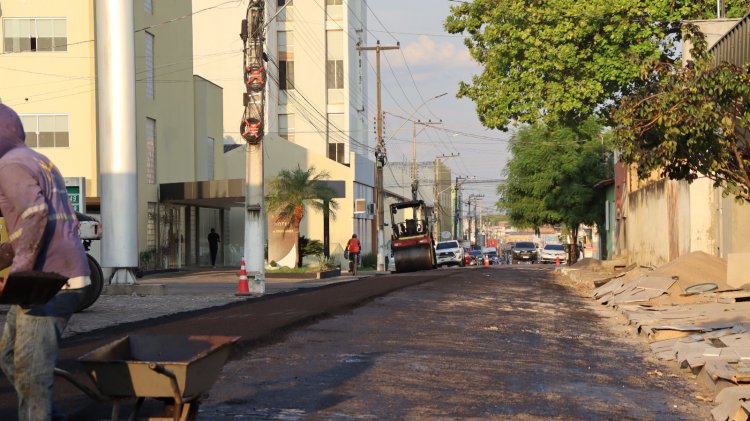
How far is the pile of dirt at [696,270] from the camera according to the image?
877 inches

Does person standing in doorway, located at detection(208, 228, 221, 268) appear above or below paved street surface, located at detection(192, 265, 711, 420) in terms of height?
above

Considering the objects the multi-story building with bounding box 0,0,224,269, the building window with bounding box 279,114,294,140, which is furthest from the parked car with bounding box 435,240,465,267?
the multi-story building with bounding box 0,0,224,269

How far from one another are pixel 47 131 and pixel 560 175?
29217mm

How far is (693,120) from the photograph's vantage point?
46.6 ft

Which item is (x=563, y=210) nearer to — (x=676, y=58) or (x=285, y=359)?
(x=676, y=58)

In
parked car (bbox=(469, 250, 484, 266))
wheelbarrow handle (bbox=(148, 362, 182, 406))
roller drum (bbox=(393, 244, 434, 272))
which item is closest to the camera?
wheelbarrow handle (bbox=(148, 362, 182, 406))

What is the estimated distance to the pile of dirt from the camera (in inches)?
877

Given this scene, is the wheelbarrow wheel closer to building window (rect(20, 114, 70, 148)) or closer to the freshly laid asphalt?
the freshly laid asphalt

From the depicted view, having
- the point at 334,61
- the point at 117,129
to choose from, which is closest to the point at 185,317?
the point at 117,129

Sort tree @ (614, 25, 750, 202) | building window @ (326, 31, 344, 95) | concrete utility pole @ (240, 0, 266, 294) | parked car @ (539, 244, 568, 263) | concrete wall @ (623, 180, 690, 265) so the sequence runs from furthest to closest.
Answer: building window @ (326, 31, 344, 95), parked car @ (539, 244, 568, 263), concrete wall @ (623, 180, 690, 265), concrete utility pole @ (240, 0, 266, 294), tree @ (614, 25, 750, 202)

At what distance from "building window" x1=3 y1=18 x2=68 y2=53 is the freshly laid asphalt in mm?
16898

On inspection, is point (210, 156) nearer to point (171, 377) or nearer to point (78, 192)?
point (78, 192)

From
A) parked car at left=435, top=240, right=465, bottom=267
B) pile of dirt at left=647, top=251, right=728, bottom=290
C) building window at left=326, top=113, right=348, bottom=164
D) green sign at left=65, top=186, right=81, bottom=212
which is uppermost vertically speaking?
building window at left=326, top=113, right=348, bottom=164

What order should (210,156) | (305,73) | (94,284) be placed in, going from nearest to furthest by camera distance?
(94,284), (210,156), (305,73)
